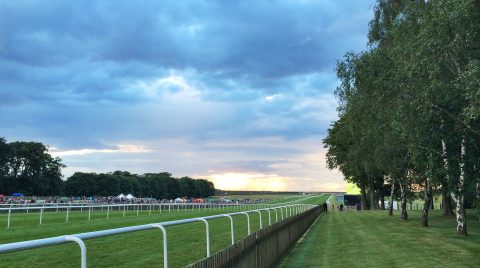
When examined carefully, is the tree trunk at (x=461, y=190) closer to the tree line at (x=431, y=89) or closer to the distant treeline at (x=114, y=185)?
the tree line at (x=431, y=89)

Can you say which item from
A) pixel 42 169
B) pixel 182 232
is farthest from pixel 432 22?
pixel 42 169

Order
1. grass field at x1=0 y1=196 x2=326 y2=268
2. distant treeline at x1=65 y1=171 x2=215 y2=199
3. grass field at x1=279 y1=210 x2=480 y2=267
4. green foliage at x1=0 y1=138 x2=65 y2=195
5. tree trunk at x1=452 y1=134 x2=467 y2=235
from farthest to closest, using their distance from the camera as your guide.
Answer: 1. distant treeline at x1=65 y1=171 x2=215 y2=199
2. green foliage at x1=0 y1=138 x2=65 y2=195
3. tree trunk at x1=452 y1=134 x2=467 y2=235
4. grass field at x1=279 y1=210 x2=480 y2=267
5. grass field at x1=0 y1=196 x2=326 y2=268

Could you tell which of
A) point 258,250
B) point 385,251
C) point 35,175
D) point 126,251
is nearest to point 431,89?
point 385,251

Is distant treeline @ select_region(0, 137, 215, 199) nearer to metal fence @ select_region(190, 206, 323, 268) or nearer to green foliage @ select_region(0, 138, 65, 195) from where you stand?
green foliage @ select_region(0, 138, 65, 195)

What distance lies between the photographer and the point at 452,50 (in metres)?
16.7

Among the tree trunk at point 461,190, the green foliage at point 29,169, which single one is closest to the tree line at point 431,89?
the tree trunk at point 461,190

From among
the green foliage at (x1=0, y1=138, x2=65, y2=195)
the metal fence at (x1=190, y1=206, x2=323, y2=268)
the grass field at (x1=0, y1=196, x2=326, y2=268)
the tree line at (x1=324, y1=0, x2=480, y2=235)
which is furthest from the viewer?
the green foliage at (x1=0, y1=138, x2=65, y2=195)

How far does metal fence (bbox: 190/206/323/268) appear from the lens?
735cm

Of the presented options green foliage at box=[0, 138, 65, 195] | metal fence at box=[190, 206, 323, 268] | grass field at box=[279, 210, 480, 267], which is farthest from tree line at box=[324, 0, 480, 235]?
green foliage at box=[0, 138, 65, 195]

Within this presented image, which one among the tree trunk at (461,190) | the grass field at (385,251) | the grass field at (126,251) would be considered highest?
the tree trunk at (461,190)

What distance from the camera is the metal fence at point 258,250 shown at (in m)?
7.35

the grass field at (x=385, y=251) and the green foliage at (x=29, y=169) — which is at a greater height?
the green foliage at (x=29, y=169)

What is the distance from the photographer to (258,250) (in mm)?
11031

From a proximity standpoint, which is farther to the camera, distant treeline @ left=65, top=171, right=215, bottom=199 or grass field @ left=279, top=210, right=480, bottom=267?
distant treeline @ left=65, top=171, right=215, bottom=199
